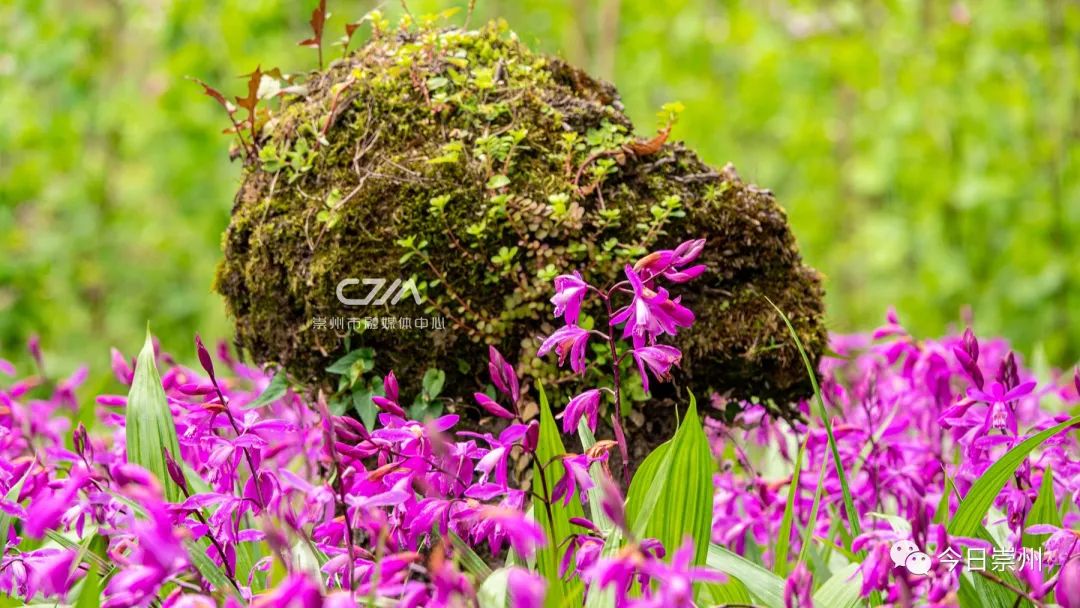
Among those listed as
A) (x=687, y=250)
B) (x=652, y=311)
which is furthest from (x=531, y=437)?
(x=687, y=250)

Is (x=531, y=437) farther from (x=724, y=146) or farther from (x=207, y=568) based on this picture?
(x=724, y=146)

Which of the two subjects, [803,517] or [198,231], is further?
[198,231]

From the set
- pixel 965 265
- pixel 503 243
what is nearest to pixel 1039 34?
pixel 965 265

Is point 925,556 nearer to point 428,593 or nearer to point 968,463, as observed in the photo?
point 968,463

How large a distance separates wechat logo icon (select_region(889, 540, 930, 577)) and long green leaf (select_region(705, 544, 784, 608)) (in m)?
0.18

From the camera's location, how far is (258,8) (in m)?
5.92

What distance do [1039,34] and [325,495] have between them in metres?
5.85

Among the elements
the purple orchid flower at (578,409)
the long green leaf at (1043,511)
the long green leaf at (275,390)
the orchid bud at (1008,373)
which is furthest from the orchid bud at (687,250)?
the long green leaf at (275,390)

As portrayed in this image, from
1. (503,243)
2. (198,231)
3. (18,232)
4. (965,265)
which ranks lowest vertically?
(503,243)

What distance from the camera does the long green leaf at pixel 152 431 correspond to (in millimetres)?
1836

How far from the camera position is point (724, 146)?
7461mm

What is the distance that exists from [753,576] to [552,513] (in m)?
0.34

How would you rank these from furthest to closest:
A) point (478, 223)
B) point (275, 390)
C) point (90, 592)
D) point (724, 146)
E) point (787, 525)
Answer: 1. point (724, 146)
2. point (275, 390)
3. point (478, 223)
4. point (787, 525)
5. point (90, 592)

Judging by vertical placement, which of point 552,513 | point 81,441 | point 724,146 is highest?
point 724,146
